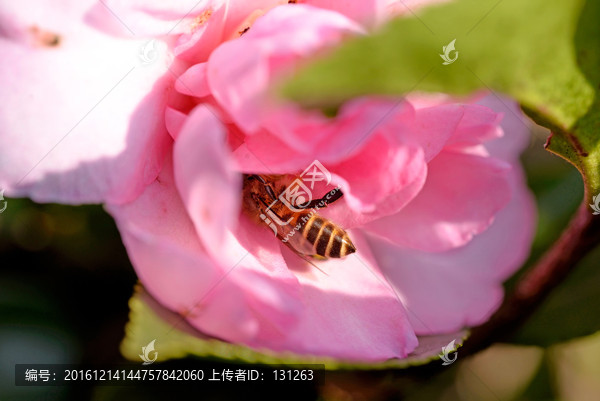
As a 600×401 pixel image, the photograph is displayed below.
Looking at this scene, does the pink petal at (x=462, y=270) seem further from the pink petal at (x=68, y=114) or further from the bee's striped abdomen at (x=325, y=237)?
the pink petal at (x=68, y=114)

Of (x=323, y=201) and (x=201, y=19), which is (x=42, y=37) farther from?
(x=323, y=201)

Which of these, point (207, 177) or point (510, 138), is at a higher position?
point (207, 177)

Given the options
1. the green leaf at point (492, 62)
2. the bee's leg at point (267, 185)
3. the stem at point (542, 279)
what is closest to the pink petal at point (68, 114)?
the bee's leg at point (267, 185)

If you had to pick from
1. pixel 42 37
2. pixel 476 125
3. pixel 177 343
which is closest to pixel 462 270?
pixel 476 125

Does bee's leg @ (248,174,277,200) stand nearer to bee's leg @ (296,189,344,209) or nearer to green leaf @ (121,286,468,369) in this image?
bee's leg @ (296,189,344,209)

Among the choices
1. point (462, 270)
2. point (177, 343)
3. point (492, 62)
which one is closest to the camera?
point (492, 62)

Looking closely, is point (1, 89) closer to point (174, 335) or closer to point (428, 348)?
point (174, 335)
